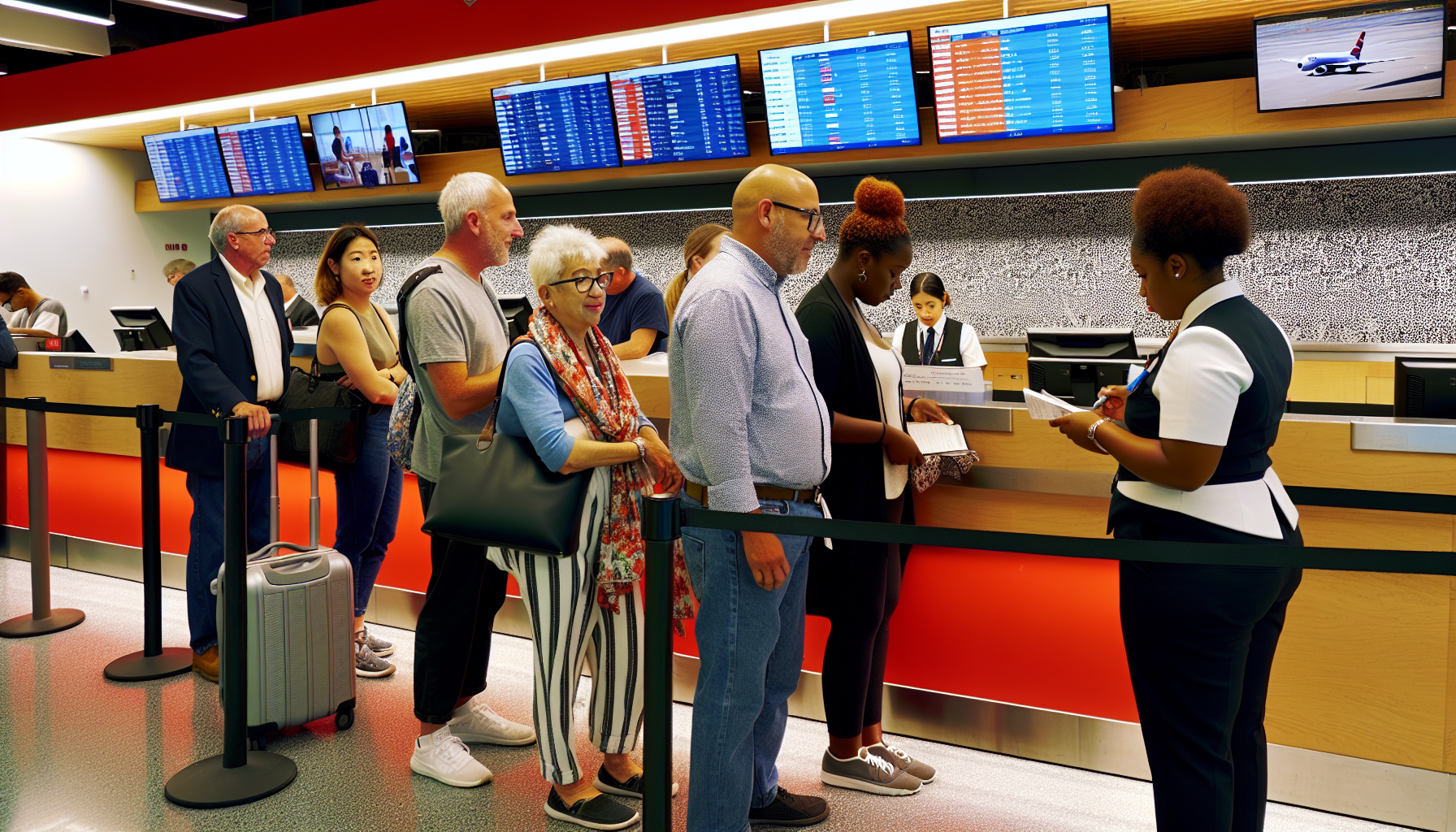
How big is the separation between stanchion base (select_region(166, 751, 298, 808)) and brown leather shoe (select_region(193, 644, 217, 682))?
66cm

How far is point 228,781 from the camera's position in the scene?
95.2 inches

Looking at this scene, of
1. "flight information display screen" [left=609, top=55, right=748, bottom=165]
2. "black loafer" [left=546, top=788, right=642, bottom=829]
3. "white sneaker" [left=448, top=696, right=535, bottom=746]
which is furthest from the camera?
"flight information display screen" [left=609, top=55, right=748, bottom=165]

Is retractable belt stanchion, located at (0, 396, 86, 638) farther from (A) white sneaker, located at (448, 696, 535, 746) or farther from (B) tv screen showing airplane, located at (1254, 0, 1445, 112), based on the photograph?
(B) tv screen showing airplane, located at (1254, 0, 1445, 112)

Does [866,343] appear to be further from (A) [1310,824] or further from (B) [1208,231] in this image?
(A) [1310,824]

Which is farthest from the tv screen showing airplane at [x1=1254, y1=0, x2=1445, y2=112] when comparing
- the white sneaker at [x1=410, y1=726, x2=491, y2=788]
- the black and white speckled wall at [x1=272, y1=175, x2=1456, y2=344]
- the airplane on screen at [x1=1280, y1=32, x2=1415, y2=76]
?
the white sneaker at [x1=410, y1=726, x2=491, y2=788]

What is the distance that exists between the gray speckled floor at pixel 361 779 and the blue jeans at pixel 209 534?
19cm

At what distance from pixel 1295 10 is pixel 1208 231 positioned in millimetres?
3962

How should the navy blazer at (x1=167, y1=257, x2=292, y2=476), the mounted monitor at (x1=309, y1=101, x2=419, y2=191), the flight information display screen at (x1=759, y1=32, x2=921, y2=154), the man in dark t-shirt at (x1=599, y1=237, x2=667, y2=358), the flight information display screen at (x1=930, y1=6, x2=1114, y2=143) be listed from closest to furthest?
the navy blazer at (x1=167, y1=257, x2=292, y2=476) → the man in dark t-shirt at (x1=599, y1=237, x2=667, y2=358) → the flight information display screen at (x1=930, y1=6, x2=1114, y2=143) → the flight information display screen at (x1=759, y1=32, x2=921, y2=154) → the mounted monitor at (x1=309, y1=101, x2=419, y2=191)

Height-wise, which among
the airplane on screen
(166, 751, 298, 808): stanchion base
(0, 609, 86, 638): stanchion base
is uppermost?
the airplane on screen

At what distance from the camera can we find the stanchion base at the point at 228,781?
2.33 metres

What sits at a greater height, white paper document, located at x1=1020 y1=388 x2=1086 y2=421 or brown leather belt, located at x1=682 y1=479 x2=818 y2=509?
white paper document, located at x1=1020 y1=388 x2=1086 y2=421

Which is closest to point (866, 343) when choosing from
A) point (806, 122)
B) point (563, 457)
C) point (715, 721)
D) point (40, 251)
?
point (563, 457)

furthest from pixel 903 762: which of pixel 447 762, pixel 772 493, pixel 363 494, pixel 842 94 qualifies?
pixel 842 94

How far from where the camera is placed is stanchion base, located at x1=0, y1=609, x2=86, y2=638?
3.59 meters
